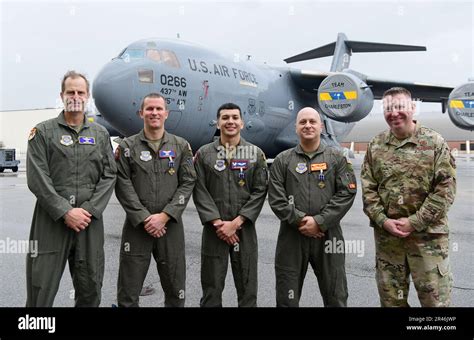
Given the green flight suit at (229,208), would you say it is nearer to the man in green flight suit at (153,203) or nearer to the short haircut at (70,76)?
the man in green flight suit at (153,203)

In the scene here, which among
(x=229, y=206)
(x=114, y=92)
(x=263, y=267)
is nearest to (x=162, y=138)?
(x=229, y=206)

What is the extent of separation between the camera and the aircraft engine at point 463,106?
12023 mm

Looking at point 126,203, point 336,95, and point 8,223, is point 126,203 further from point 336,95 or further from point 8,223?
point 336,95

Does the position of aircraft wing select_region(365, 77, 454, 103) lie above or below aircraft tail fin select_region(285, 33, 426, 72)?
below

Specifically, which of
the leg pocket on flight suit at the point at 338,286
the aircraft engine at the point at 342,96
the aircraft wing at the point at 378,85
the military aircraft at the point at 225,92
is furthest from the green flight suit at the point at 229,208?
the aircraft wing at the point at 378,85

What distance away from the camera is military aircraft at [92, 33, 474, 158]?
8555 mm

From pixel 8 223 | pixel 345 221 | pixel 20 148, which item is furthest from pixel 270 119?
pixel 20 148

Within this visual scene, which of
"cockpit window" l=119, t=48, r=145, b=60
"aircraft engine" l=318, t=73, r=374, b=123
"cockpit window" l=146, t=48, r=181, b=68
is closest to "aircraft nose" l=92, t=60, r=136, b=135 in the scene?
"cockpit window" l=119, t=48, r=145, b=60

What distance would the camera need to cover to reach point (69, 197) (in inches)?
118

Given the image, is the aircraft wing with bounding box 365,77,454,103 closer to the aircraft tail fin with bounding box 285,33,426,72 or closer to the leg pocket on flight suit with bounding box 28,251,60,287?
the aircraft tail fin with bounding box 285,33,426,72

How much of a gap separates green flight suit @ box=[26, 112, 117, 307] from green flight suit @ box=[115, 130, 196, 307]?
19 centimetres

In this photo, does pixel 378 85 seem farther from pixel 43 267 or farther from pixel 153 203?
pixel 43 267

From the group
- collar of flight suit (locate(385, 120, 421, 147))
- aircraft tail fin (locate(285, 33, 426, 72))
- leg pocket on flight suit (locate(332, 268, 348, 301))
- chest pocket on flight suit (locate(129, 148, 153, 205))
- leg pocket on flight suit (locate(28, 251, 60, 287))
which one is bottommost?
leg pocket on flight suit (locate(332, 268, 348, 301))
